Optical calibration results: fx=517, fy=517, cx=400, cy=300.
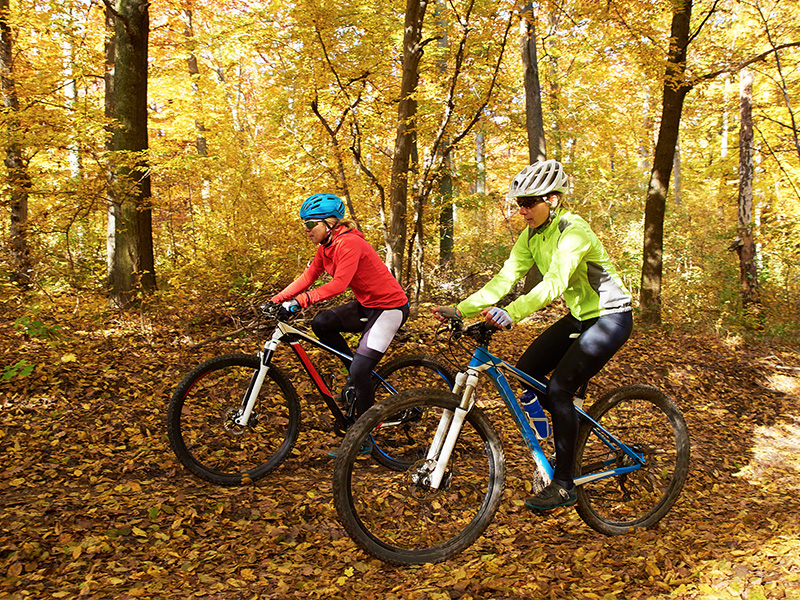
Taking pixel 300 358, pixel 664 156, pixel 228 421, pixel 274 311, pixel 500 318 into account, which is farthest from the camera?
pixel 664 156

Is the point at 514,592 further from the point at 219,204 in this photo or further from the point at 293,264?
the point at 219,204

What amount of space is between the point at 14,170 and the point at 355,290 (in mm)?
6253

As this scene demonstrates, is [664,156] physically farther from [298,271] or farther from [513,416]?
[513,416]

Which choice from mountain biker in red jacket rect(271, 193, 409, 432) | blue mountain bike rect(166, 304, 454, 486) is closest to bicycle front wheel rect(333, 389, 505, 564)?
blue mountain bike rect(166, 304, 454, 486)

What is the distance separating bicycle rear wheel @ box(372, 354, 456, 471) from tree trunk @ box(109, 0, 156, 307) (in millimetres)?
5568

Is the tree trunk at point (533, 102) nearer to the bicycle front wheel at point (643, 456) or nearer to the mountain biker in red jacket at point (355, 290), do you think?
the bicycle front wheel at point (643, 456)

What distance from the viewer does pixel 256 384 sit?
Answer: 439 centimetres

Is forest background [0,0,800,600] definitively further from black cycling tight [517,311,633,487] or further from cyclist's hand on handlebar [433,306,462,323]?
cyclist's hand on handlebar [433,306,462,323]

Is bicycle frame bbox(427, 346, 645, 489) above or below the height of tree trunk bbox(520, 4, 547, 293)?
below

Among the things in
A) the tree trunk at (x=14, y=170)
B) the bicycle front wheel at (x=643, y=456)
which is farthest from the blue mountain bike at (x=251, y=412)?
the tree trunk at (x=14, y=170)

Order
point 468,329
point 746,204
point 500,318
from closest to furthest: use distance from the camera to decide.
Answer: point 500,318 < point 468,329 < point 746,204

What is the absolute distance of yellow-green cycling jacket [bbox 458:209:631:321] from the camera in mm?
3523

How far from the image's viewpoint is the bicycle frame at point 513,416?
3475 mm

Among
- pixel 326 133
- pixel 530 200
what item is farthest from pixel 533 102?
pixel 530 200
